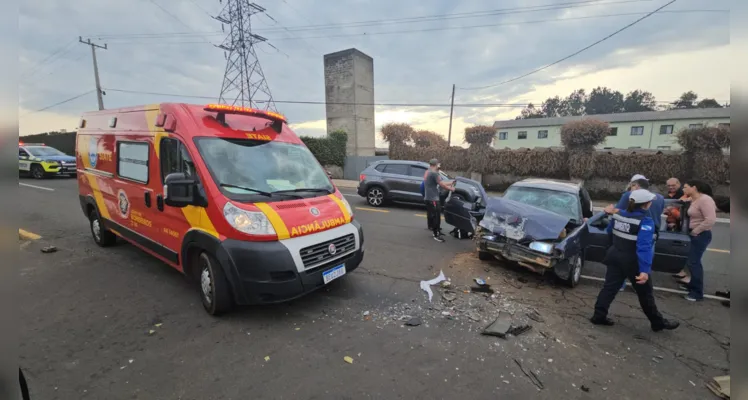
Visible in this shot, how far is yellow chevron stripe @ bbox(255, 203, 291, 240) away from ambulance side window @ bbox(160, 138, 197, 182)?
94cm

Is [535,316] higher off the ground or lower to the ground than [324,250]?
lower

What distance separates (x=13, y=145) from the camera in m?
0.91

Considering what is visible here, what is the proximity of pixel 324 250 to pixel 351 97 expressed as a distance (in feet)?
83.3

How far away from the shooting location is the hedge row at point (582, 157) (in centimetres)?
1345

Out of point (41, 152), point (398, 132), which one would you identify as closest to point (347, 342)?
point (398, 132)

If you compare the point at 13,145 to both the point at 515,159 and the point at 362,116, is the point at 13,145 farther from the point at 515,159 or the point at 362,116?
the point at 362,116

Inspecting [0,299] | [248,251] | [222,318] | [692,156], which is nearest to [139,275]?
[222,318]

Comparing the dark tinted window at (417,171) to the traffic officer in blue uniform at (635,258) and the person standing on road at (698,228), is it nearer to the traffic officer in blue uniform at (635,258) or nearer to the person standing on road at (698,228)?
the person standing on road at (698,228)

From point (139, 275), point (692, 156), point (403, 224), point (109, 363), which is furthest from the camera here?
point (692, 156)

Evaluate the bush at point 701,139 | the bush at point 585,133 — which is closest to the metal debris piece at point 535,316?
the bush at point 701,139

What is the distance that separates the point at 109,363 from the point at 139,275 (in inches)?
83.8

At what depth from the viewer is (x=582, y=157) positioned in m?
15.8

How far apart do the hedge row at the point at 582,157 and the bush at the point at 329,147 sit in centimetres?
382

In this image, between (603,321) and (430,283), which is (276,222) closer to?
(430,283)
